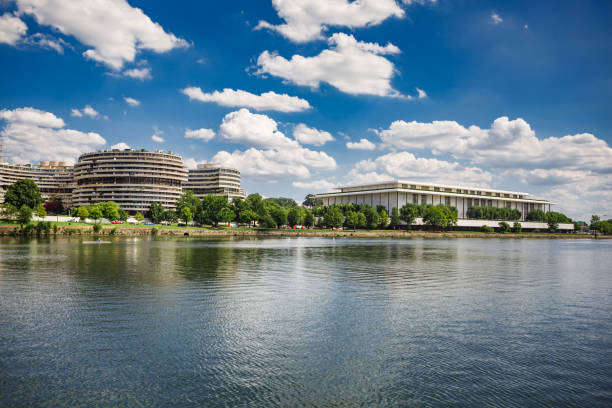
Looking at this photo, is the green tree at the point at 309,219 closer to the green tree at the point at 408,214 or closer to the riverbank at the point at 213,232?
the riverbank at the point at 213,232

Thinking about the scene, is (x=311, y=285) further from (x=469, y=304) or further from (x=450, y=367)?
(x=450, y=367)

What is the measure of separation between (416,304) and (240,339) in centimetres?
1066

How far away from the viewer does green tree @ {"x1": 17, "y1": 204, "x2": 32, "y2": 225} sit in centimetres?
9894

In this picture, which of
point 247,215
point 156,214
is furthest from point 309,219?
point 156,214

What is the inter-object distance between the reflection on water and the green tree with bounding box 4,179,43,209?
318 ft

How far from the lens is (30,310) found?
19.0 meters

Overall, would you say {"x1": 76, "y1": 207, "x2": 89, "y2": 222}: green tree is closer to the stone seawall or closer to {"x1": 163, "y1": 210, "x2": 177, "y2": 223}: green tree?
the stone seawall

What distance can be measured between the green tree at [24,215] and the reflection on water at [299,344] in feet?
282

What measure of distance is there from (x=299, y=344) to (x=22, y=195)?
120 m

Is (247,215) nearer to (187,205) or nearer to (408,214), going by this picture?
(187,205)

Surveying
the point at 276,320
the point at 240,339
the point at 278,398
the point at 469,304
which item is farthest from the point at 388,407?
the point at 469,304

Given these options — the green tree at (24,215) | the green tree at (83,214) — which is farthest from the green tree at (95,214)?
the green tree at (24,215)

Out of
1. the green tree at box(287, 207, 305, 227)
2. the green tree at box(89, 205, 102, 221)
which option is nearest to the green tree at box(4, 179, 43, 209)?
the green tree at box(89, 205, 102, 221)

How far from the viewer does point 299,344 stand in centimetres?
1445
